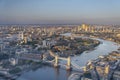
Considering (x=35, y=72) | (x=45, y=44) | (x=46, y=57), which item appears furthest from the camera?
(x=45, y=44)

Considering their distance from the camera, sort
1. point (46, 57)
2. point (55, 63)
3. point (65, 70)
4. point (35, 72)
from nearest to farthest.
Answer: point (35, 72), point (65, 70), point (55, 63), point (46, 57)

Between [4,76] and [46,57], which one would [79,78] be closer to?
[4,76]

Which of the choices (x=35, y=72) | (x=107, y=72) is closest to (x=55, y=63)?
(x=35, y=72)

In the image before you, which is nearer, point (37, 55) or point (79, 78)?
point (79, 78)

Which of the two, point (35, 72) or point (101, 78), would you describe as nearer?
point (101, 78)

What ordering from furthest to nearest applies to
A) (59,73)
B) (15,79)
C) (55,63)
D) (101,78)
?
(55,63), (59,73), (101,78), (15,79)

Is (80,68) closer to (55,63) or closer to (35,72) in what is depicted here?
(55,63)

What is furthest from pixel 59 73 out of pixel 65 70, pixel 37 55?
pixel 37 55

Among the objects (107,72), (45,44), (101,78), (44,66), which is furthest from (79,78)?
(45,44)

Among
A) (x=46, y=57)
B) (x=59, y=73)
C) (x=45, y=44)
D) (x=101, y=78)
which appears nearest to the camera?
(x=101, y=78)
